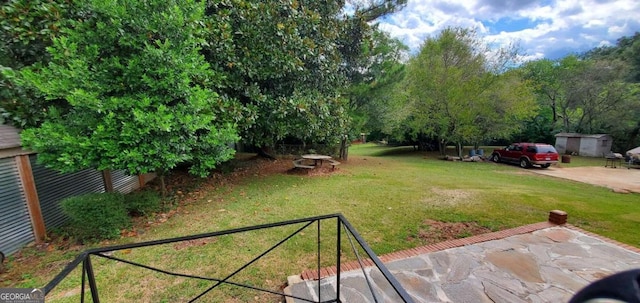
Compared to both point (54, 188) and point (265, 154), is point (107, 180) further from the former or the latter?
point (265, 154)

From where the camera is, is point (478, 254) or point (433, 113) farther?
point (433, 113)

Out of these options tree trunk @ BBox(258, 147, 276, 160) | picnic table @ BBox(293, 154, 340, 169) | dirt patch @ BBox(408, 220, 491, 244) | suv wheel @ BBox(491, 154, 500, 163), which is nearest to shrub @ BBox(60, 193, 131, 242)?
dirt patch @ BBox(408, 220, 491, 244)

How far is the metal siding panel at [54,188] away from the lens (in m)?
3.98

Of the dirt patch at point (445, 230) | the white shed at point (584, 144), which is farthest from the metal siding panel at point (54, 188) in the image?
the white shed at point (584, 144)

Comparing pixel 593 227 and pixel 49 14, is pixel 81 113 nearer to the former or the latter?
pixel 49 14

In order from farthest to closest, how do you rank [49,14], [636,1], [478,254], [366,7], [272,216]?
[366,7] < [636,1] < [272,216] < [49,14] < [478,254]

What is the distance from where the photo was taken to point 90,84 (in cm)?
350

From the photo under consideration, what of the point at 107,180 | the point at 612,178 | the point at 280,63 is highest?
the point at 280,63

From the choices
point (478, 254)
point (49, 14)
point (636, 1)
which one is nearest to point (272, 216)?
point (478, 254)

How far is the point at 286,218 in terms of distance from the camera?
4.58 m

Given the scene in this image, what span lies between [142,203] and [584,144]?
84.1ft

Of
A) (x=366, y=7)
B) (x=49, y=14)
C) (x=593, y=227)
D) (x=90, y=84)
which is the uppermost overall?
(x=366, y=7)

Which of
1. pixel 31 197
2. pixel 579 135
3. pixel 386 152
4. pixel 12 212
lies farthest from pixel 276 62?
pixel 579 135

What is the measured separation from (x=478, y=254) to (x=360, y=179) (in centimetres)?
475
